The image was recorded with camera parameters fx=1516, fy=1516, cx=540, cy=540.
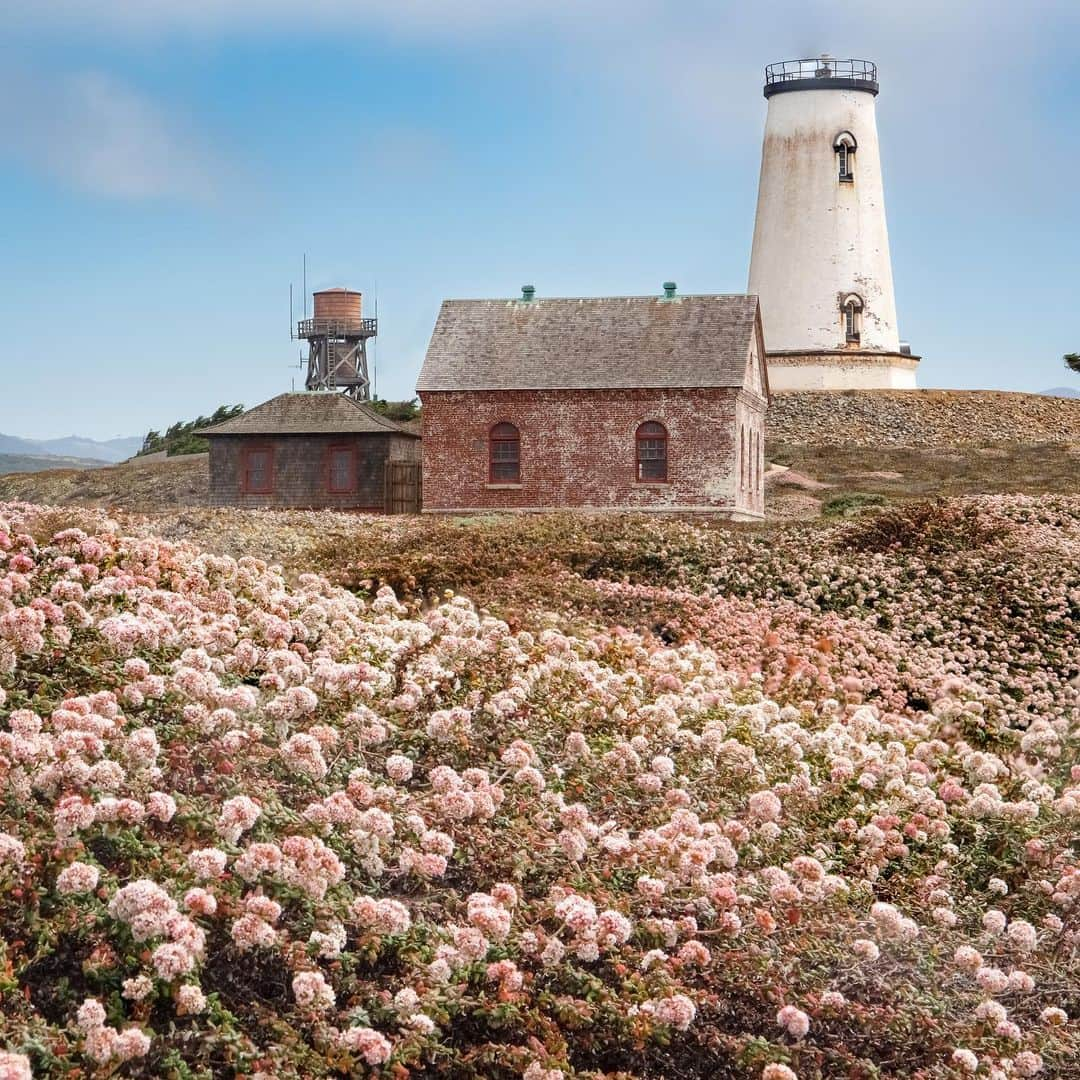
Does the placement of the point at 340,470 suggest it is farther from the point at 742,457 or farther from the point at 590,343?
the point at 742,457

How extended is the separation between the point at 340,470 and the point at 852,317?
24.7m

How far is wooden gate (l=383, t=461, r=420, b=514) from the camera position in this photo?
40719 mm

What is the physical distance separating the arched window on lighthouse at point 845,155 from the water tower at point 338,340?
82.9 ft

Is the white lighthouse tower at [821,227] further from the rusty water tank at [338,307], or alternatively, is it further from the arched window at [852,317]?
the rusty water tank at [338,307]

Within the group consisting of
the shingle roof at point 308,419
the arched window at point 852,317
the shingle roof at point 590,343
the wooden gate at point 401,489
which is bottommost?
the wooden gate at point 401,489

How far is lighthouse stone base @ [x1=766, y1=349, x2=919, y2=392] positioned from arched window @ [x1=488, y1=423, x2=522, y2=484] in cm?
2301

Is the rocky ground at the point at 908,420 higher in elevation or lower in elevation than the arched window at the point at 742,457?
higher

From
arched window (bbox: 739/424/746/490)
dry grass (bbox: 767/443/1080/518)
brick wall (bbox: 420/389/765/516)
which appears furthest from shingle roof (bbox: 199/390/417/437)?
dry grass (bbox: 767/443/1080/518)

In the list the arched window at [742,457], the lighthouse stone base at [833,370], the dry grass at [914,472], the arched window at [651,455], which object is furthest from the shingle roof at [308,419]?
the lighthouse stone base at [833,370]

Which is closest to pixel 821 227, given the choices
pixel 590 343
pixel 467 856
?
pixel 590 343

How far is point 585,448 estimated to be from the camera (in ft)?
121

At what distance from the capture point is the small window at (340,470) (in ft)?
136

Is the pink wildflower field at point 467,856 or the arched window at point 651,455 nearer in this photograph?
the pink wildflower field at point 467,856

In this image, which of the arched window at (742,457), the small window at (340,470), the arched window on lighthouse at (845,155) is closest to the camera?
the arched window at (742,457)
